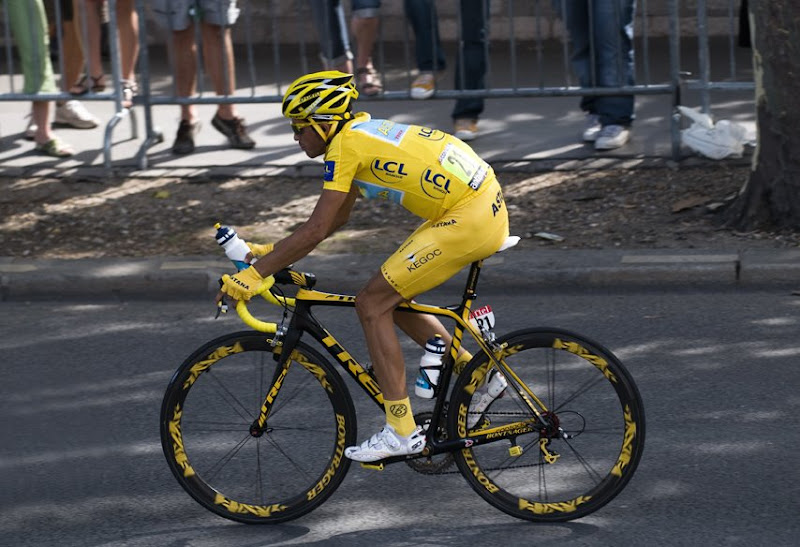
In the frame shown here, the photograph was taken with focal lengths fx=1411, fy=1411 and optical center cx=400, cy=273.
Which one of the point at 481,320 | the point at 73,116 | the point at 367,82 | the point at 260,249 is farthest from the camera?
the point at 73,116

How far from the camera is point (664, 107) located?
1060 centimetres

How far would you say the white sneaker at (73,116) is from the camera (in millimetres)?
10719

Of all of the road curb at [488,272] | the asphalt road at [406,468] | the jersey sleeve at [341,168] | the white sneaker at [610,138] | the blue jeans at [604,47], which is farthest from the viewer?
the white sneaker at [610,138]

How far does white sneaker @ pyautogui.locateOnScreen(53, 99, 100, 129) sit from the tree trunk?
5060mm

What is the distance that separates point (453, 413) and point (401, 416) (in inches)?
7.1

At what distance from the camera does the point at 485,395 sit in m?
4.93

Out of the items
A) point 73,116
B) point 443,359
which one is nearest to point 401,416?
point 443,359

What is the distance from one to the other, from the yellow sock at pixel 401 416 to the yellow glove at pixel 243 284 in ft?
2.17

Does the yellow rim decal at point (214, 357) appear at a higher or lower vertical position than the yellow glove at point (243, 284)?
lower

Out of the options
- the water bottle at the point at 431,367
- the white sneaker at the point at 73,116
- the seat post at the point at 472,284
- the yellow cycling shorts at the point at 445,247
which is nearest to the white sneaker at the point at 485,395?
the water bottle at the point at 431,367

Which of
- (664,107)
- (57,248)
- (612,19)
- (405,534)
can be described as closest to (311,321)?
(405,534)

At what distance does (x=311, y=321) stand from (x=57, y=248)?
3.92 metres

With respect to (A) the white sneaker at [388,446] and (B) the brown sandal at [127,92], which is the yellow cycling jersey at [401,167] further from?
(B) the brown sandal at [127,92]

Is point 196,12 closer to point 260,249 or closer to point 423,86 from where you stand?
point 423,86
